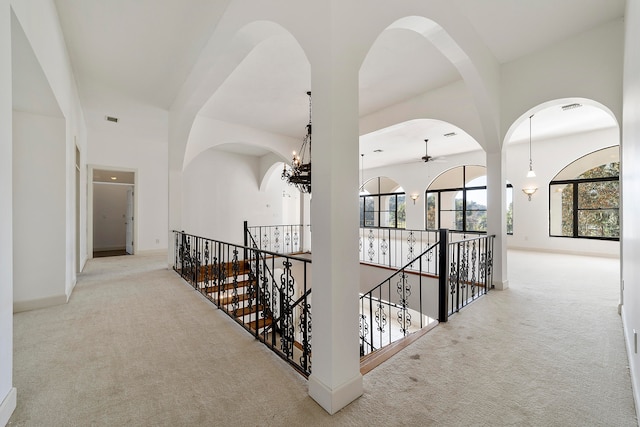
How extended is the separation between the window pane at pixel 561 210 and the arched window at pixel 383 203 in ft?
15.8

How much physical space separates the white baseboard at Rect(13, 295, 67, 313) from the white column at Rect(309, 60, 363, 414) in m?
3.76

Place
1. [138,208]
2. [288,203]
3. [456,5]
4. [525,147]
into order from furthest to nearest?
1. [288,203]
2. [525,147]
3. [138,208]
4. [456,5]

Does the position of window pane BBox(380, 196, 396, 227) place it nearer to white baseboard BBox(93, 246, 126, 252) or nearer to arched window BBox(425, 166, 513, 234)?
arched window BBox(425, 166, 513, 234)

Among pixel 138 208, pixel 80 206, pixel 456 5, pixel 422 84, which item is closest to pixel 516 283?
pixel 422 84

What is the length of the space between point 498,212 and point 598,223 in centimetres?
582

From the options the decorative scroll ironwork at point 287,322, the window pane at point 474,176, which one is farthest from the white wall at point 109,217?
the window pane at point 474,176

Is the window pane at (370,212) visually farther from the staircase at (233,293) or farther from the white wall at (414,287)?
the staircase at (233,293)

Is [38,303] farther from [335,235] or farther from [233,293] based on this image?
[335,235]

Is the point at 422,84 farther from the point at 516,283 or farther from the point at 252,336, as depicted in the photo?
the point at 252,336

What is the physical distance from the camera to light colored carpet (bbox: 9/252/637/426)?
163cm

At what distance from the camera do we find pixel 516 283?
14.8ft

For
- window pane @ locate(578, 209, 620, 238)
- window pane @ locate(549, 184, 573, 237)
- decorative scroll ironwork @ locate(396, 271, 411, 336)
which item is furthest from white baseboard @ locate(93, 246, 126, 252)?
window pane @ locate(578, 209, 620, 238)

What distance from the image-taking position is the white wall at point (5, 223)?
1509mm

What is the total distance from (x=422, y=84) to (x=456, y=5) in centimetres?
146
